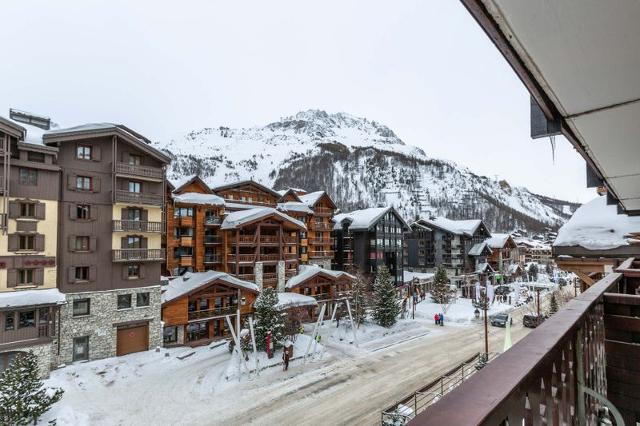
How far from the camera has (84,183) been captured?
2000 centimetres

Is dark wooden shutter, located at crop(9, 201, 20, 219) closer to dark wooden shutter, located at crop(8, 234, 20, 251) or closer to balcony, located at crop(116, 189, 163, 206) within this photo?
dark wooden shutter, located at crop(8, 234, 20, 251)

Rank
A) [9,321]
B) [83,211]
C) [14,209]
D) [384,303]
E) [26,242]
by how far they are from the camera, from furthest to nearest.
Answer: [384,303] → [83,211] → [26,242] → [14,209] → [9,321]

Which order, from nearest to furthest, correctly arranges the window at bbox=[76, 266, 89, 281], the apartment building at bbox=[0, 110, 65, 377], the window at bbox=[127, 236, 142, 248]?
the apartment building at bbox=[0, 110, 65, 377] < the window at bbox=[76, 266, 89, 281] < the window at bbox=[127, 236, 142, 248]

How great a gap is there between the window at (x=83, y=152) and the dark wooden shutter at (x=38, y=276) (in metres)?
6.37

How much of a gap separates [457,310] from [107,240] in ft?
101

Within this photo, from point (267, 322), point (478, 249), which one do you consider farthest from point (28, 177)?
point (478, 249)

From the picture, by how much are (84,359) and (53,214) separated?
791 cm

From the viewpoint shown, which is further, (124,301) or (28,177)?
(124,301)

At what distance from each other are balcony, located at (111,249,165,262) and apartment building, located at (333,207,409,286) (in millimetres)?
22173

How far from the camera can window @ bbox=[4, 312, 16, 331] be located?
1619cm

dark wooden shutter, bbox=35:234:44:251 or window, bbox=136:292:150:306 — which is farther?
window, bbox=136:292:150:306

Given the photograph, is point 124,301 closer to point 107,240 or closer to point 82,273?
point 82,273

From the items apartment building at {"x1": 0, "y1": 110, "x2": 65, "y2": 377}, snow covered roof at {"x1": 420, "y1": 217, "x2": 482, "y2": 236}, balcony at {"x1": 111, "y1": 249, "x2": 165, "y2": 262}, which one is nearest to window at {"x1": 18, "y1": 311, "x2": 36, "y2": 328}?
apartment building at {"x1": 0, "y1": 110, "x2": 65, "y2": 377}

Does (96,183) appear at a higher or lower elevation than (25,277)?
higher
